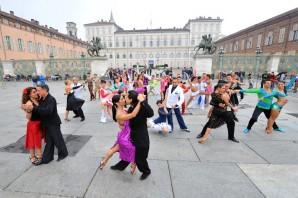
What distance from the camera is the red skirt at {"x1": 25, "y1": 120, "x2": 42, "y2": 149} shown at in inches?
134

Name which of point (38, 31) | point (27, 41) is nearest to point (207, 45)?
point (27, 41)

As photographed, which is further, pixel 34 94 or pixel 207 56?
pixel 207 56

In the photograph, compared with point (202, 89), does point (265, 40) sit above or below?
above

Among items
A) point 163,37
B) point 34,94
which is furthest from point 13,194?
point 163,37

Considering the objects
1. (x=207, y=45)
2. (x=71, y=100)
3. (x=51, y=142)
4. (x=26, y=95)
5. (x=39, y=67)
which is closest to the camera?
(x=26, y=95)

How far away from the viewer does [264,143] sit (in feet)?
15.5

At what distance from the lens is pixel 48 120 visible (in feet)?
11.3

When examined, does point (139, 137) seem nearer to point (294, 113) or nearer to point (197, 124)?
point (197, 124)

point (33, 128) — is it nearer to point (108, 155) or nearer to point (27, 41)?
point (108, 155)

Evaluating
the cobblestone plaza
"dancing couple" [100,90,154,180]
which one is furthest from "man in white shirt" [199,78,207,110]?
"dancing couple" [100,90,154,180]

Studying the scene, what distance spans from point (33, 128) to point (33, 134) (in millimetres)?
123

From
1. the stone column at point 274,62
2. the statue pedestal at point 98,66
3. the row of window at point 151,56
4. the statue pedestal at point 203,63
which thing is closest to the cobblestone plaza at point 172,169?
the statue pedestal at point 203,63

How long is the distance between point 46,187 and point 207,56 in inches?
915

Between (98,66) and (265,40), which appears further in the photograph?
(265,40)
